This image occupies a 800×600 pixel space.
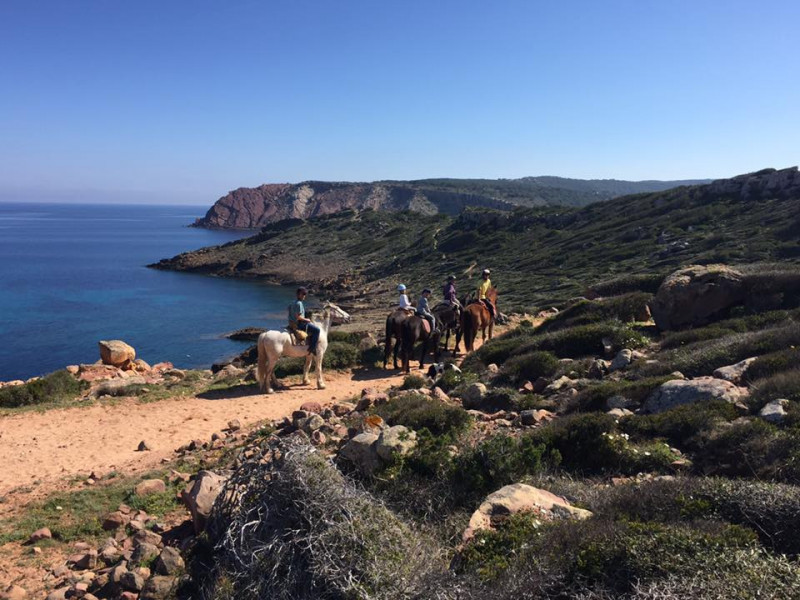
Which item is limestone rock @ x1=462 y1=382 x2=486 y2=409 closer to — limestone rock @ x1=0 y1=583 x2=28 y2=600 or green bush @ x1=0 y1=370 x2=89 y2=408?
limestone rock @ x1=0 y1=583 x2=28 y2=600

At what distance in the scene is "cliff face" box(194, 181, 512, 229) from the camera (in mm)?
150400

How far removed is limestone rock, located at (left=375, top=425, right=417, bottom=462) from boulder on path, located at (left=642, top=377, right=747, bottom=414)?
4137 mm

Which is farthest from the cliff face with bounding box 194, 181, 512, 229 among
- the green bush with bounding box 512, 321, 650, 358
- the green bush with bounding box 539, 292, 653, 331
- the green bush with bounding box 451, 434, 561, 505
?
the green bush with bounding box 451, 434, 561, 505

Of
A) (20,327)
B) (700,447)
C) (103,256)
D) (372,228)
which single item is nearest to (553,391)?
(700,447)

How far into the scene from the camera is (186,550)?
20.6ft

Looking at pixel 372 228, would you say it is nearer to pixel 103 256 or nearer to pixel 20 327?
pixel 103 256

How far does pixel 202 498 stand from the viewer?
6727mm

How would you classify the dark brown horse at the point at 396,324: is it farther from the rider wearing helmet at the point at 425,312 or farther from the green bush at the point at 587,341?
the green bush at the point at 587,341

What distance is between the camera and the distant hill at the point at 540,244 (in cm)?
3356

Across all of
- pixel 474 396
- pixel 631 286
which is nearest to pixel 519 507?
pixel 474 396

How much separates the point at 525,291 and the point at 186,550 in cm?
3331

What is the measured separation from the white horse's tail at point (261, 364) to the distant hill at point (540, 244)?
63.9 ft

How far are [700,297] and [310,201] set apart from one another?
171475mm

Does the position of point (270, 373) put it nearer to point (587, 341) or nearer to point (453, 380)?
point (453, 380)
